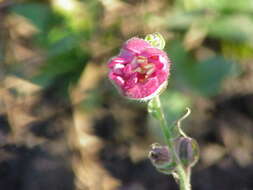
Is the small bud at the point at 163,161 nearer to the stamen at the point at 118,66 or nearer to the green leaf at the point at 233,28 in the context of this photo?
the stamen at the point at 118,66

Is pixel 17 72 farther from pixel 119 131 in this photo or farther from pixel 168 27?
pixel 168 27

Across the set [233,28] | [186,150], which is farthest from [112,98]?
[186,150]

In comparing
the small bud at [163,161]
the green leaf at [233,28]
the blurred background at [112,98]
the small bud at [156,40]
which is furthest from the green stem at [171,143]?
the green leaf at [233,28]

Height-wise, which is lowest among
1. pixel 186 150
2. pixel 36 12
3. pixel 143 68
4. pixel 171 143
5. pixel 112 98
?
pixel 112 98

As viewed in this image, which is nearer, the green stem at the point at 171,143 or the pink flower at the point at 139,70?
the pink flower at the point at 139,70

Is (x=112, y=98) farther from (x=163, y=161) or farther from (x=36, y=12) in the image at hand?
(x=163, y=161)

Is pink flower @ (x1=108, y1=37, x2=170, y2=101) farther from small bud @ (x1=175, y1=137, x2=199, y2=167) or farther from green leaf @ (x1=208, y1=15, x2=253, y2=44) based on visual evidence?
green leaf @ (x1=208, y1=15, x2=253, y2=44)

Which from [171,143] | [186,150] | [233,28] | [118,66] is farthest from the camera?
[233,28]
